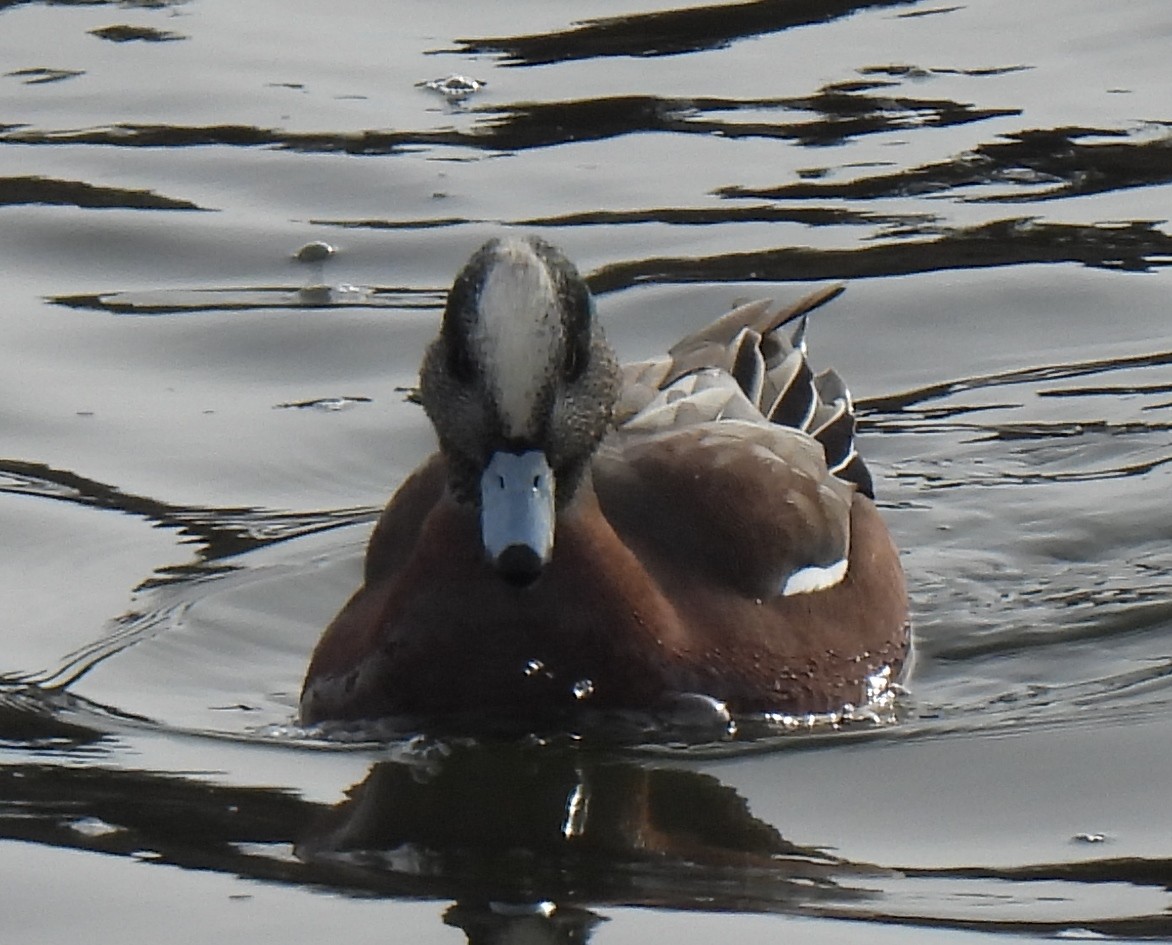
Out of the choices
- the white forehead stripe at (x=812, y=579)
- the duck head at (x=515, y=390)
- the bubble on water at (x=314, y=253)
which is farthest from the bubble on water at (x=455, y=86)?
the duck head at (x=515, y=390)

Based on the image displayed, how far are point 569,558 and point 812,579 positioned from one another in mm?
819

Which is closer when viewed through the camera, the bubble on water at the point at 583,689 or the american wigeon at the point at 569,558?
the american wigeon at the point at 569,558

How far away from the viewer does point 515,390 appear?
6598 millimetres

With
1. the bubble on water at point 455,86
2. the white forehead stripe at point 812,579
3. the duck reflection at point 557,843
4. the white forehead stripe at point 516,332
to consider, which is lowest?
the duck reflection at point 557,843

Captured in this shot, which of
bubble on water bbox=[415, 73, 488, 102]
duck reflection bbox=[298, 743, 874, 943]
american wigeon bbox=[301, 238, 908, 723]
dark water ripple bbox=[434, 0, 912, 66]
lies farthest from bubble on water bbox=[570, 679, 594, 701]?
dark water ripple bbox=[434, 0, 912, 66]

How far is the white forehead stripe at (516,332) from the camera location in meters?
6.57

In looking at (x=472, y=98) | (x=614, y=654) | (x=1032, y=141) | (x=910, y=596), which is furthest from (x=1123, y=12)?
(x=614, y=654)

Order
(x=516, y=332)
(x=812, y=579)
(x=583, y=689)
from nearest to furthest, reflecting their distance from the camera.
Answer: (x=516, y=332) → (x=583, y=689) → (x=812, y=579)

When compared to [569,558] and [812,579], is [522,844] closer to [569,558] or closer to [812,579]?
[569,558]

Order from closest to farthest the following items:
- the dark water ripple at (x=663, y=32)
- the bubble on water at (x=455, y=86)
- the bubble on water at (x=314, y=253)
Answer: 1. the bubble on water at (x=314, y=253)
2. the bubble on water at (x=455, y=86)
3. the dark water ripple at (x=663, y=32)

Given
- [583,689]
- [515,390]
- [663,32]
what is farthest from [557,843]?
[663,32]

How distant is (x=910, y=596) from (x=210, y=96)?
5.68 metres

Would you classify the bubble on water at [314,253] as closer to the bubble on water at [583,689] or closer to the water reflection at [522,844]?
the water reflection at [522,844]

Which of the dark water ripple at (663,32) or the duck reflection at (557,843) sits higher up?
the dark water ripple at (663,32)
